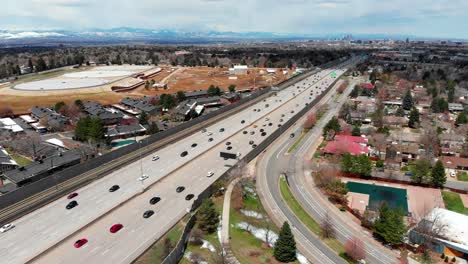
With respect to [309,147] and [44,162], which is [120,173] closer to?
[44,162]

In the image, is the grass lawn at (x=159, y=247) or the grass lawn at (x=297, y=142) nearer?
the grass lawn at (x=159, y=247)

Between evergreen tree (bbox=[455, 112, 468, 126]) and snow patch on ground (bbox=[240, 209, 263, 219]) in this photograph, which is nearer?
snow patch on ground (bbox=[240, 209, 263, 219])

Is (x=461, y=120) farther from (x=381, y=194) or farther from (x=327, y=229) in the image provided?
(x=327, y=229)

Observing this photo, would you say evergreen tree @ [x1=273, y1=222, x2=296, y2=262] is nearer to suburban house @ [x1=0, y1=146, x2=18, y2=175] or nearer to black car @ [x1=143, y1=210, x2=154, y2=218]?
black car @ [x1=143, y1=210, x2=154, y2=218]

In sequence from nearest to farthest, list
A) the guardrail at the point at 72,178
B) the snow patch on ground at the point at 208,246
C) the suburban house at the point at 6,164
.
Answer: the snow patch on ground at the point at 208,246, the guardrail at the point at 72,178, the suburban house at the point at 6,164

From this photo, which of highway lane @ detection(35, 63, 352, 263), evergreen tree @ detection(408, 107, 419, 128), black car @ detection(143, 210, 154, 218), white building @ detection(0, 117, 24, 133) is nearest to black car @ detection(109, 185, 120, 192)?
highway lane @ detection(35, 63, 352, 263)

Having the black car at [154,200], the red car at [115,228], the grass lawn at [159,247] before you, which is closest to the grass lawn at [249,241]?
the grass lawn at [159,247]

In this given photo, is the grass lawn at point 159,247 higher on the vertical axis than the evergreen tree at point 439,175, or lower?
lower

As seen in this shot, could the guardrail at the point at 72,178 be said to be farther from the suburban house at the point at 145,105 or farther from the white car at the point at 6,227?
the suburban house at the point at 145,105
